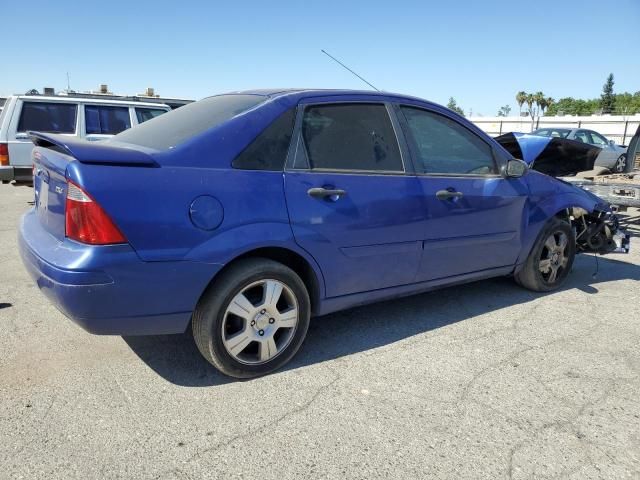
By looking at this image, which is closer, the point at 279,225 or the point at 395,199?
the point at 279,225

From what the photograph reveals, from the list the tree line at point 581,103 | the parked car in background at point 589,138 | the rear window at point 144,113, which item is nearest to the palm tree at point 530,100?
the tree line at point 581,103

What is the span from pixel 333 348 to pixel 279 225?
1050mm

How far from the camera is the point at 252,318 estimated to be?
2.90 meters

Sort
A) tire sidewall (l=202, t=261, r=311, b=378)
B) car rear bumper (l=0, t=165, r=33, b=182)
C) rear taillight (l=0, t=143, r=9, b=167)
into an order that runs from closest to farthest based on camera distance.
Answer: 1. tire sidewall (l=202, t=261, r=311, b=378)
2. car rear bumper (l=0, t=165, r=33, b=182)
3. rear taillight (l=0, t=143, r=9, b=167)

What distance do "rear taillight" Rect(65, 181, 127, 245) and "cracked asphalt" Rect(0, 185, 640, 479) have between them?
91 cm

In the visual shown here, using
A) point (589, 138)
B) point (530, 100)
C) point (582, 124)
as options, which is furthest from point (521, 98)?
point (589, 138)

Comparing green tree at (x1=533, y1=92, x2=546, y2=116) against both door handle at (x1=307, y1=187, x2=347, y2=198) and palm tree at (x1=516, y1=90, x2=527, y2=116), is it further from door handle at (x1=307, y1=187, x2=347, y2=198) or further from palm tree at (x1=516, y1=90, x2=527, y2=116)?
door handle at (x1=307, y1=187, x2=347, y2=198)

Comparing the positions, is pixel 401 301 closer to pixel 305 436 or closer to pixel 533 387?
pixel 533 387

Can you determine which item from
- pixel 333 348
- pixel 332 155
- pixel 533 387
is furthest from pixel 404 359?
pixel 332 155

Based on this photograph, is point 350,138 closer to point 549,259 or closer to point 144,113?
point 549,259

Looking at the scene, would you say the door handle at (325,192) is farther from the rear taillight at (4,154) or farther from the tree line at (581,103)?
the tree line at (581,103)

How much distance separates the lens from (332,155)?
3.19 meters

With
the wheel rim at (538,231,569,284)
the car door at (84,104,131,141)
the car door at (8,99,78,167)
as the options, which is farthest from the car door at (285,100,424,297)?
the car door at (84,104,131,141)

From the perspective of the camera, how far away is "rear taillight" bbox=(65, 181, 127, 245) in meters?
2.41
